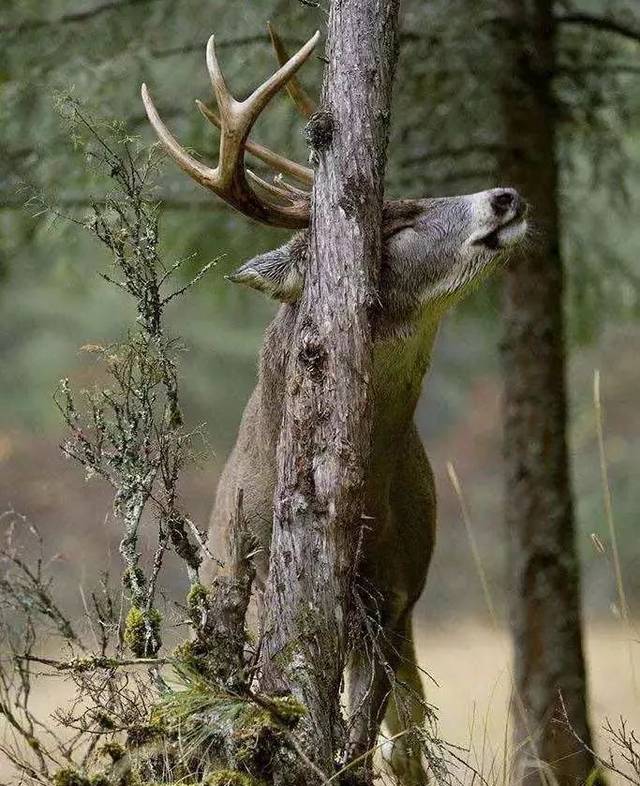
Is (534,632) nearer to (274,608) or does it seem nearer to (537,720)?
(537,720)

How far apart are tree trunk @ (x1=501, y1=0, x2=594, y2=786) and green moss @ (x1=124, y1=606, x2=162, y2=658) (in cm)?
367

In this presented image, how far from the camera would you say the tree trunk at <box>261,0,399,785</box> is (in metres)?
3.70

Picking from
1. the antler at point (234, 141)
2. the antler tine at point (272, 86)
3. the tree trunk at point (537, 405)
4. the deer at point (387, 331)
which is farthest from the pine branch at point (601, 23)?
the antler tine at point (272, 86)

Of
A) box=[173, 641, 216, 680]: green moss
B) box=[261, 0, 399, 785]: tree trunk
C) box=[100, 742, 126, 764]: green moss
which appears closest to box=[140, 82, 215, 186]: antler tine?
box=[261, 0, 399, 785]: tree trunk

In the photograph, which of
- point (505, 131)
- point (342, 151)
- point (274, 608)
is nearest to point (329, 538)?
point (274, 608)

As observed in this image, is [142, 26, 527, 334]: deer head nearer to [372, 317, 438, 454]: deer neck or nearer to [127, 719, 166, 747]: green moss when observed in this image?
[372, 317, 438, 454]: deer neck

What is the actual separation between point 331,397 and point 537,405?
136 inches

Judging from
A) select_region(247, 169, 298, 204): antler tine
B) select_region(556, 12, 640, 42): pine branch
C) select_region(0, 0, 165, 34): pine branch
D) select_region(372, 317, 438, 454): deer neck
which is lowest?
select_region(372, 317, 438, 454): deer neck

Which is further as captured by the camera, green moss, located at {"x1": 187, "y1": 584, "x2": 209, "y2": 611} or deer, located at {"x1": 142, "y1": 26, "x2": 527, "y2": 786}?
deer, located at {"x1": 142, "y1": 26, "x2": 527, "y2": 786}

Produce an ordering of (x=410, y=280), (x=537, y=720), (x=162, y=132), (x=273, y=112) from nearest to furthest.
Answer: (x=162, y=132), (x=410, y=280), (x=537, y=720), (x=273, y=112)

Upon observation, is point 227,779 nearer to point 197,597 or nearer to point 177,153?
point 197,597

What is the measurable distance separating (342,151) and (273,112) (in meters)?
3.84

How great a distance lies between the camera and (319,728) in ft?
11.7

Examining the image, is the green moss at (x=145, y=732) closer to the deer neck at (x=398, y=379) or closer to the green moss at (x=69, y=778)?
the green moss at (x=69, y=778)
